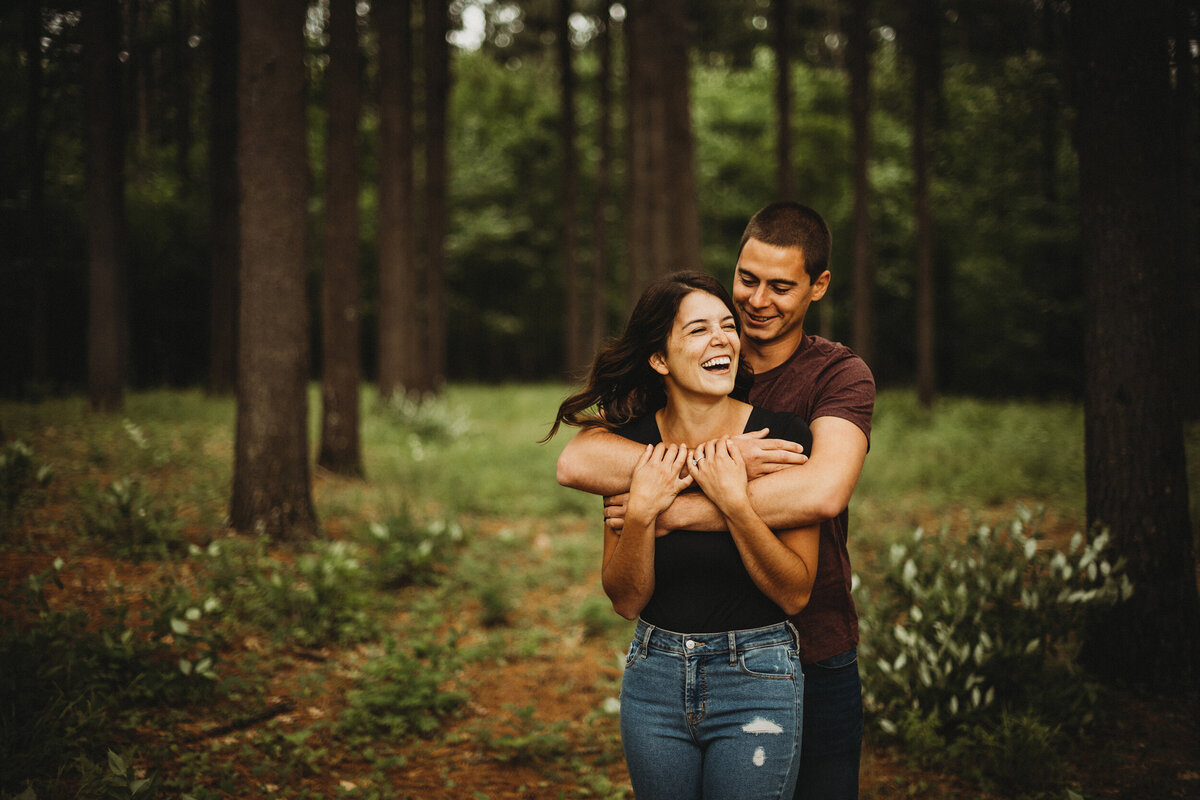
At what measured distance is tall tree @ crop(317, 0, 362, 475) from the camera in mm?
10969

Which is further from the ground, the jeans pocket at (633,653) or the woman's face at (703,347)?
the woman's face at (703,347)

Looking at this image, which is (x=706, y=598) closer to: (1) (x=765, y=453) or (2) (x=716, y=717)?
(2) (x=716, y=717)

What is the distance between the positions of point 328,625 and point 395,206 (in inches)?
452

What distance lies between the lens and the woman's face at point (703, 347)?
2502 mm

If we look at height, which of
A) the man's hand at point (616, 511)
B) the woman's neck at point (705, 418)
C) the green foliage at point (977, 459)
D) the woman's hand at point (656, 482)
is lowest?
the green foliage at point (977, 459)

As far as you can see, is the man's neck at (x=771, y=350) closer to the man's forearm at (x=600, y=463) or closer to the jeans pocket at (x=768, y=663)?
the man's forearm at (x=600, y=463)

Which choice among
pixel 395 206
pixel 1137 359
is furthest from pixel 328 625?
pixel 395 206

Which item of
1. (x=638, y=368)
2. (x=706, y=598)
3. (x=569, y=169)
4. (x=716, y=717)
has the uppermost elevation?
(x=569, y=169)

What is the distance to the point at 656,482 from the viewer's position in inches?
93.9

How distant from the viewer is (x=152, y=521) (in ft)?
22.2

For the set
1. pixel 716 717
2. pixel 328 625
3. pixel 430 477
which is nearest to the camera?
pixel 716 717

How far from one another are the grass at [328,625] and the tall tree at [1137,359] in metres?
1.10

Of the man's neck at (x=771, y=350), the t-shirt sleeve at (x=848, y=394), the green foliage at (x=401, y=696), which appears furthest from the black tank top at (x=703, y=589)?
the green foliage at (x=401, y=696)

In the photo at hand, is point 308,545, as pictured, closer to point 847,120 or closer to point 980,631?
point 980,631
